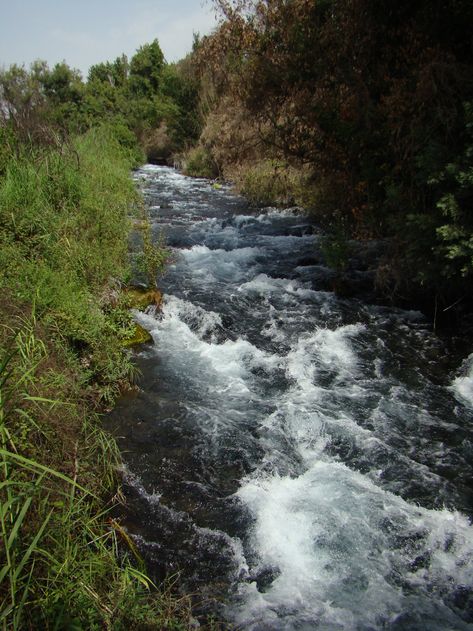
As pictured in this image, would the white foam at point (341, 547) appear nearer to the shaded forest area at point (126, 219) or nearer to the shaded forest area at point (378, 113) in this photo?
the shaded forest area at point (126, 219)

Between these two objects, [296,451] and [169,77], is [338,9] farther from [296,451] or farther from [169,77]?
[169,77]

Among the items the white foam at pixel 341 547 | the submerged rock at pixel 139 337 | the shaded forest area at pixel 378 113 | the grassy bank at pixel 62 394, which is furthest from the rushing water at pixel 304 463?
the shaded forest area at pixel 378 113

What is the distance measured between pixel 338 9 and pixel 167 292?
605 cm

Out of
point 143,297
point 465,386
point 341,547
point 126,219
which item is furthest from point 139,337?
point 465,386

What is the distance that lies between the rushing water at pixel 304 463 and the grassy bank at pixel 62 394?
1.34 ft

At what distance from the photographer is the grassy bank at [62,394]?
2121mm

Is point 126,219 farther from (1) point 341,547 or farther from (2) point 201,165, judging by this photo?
(2) point 201,165

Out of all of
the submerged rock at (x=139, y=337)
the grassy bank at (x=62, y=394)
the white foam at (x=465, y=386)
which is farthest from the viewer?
the submerged rock at (x=139, y=337)

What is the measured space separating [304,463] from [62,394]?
7.65ft

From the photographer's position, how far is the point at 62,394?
144 inches

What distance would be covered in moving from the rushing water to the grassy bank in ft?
1.34

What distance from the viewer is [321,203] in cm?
947

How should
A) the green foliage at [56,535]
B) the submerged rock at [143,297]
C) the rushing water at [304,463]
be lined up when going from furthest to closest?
1. the submerged rock at [143,297]
2. the rushing water at [304,463]
3. the green foliage at [56,535]

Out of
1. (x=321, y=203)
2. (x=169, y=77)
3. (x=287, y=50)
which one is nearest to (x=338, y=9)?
(x=287, y=50)
